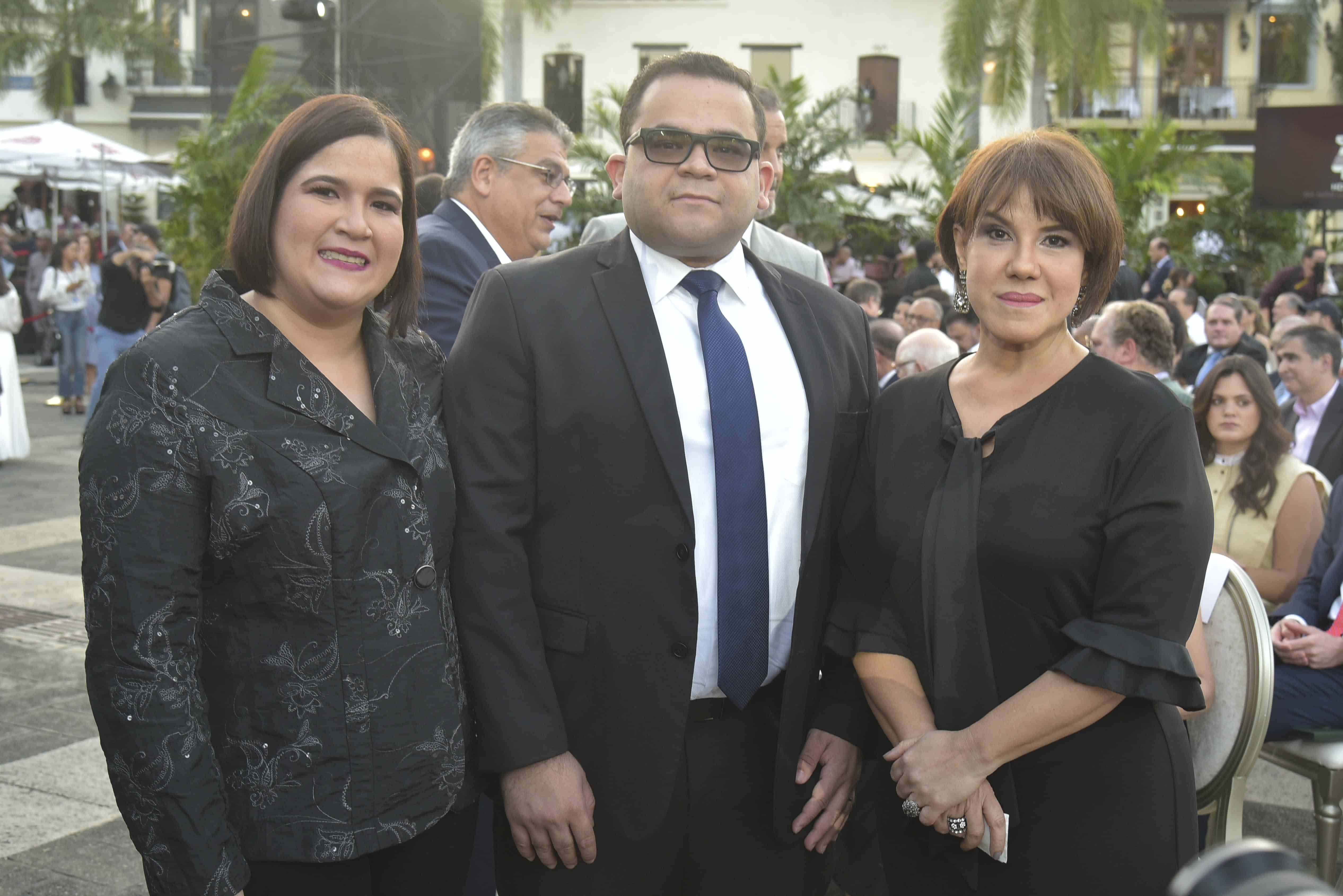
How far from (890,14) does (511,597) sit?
3427 centimetres

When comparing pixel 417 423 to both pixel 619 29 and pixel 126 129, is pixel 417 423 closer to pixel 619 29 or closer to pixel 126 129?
pixel 619 29

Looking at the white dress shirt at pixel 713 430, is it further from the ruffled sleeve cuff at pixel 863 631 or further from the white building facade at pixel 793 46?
the white building facade at pixel 793 46

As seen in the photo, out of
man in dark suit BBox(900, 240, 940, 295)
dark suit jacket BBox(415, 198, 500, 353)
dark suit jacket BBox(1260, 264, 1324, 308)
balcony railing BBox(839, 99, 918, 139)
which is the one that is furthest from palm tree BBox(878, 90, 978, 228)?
dark suit jacket BBox(415, 198, 500, 353)

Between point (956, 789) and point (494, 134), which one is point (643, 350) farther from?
point (494, 134)

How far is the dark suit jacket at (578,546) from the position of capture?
2.25 metres

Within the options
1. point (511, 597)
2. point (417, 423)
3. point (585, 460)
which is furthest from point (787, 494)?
point (417, 423)

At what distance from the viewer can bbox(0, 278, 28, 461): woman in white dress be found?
1066cm


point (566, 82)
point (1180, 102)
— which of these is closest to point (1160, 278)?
point (566, 82)

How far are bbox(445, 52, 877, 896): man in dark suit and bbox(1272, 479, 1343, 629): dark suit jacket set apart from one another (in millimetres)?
2461

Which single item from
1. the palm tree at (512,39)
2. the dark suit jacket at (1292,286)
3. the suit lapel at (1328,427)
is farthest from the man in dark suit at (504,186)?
the palm tree at (512,39)

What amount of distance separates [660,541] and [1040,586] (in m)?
0.69

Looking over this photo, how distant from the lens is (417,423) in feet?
7.32

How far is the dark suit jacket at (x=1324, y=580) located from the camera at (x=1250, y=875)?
152 inches

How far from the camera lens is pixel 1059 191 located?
2.21 meters
